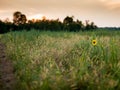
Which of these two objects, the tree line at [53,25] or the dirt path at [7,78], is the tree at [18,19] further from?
the dirt path at [7,78]

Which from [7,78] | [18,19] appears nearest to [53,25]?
[18,19]

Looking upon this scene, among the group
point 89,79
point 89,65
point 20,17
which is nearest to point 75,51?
point 89,65

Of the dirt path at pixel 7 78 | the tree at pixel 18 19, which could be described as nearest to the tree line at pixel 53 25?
the tree at pixel 18 19

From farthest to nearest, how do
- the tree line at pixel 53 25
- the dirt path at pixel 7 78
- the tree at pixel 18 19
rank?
1. the tree at pixel 18 19
2. the tree line at pixel 53 25
3. the dirt path at pixel 7 78

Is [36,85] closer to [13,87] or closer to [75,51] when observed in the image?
[13,87]

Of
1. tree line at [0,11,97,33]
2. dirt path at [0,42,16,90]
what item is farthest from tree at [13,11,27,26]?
dirt path at [0,42,16,90]

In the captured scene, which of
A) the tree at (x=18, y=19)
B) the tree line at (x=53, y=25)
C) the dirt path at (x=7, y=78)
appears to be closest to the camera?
the dirt path at (x=7, y=78)

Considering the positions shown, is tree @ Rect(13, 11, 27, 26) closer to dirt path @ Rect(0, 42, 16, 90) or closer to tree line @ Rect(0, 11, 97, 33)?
tree line @ Rect(0, 11, 97, 33)

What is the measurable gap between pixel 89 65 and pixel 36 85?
53.0 inches

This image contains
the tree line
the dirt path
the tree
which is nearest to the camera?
the dirt path

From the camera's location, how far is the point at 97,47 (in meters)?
8.52

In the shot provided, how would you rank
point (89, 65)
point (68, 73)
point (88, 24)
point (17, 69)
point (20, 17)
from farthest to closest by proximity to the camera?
1. point (20, 17)
2. point (88, 24)
3. point (17, 69)
4. point (89, 65)
5. point (68, 73)

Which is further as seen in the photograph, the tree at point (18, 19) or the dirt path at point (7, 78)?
the tree at point (18, 19)

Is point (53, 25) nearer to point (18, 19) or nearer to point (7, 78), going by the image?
point (18, 19)
